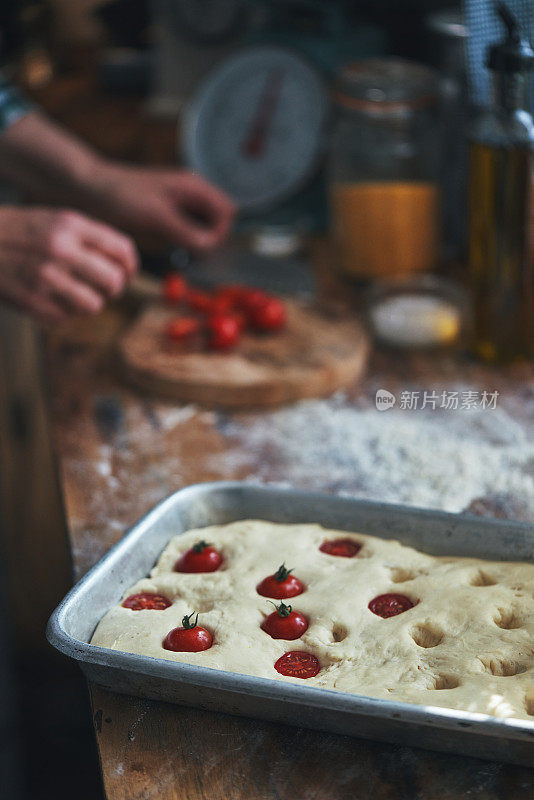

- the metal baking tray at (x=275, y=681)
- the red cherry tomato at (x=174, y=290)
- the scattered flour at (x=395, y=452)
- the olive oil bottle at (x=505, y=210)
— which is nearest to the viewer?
the metal baking tray at (x=275, y=681)

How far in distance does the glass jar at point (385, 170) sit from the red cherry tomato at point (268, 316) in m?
0.30

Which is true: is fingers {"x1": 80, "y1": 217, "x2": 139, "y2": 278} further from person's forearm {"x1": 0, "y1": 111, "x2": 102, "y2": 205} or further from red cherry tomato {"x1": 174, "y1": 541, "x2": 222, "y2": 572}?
red cherry tomato {"x1": 174, "y1": 541, "x2": 222, "y2": 572}

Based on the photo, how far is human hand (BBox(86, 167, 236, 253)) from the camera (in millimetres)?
1865

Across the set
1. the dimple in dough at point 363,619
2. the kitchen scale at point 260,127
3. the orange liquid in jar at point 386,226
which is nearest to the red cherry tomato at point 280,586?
the dimple in dough at point 363,619

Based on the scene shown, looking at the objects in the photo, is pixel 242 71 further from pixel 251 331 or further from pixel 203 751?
pixel 203 751

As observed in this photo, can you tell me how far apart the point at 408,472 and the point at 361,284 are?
2.37ft

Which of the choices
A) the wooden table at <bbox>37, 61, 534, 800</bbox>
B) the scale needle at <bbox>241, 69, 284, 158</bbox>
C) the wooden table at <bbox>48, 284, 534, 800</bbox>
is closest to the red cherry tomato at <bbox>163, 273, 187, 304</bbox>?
the wooden table at <bbox>37, 61, 534, 800</bbox>

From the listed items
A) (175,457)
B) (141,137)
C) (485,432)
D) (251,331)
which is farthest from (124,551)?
(141,137)

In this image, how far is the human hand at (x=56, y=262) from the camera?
58.5 inches

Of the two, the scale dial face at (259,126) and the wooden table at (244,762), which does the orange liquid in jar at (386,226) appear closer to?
the scale dial face at (259,126)

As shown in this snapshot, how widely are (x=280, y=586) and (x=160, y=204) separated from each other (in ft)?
3.74

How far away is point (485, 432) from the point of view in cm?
137

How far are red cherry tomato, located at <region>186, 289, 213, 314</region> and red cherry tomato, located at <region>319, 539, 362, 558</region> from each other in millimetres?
777

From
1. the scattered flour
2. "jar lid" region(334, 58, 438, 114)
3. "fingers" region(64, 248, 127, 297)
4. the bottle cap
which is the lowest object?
the scattered flour
